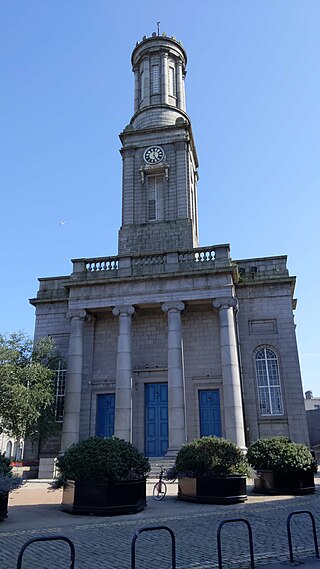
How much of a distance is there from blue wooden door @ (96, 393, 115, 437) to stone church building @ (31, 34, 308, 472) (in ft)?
0.16

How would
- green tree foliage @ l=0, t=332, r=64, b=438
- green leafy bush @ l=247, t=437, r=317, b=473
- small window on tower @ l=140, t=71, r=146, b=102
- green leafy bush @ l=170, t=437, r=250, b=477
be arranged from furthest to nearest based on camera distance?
1. small window on tower @ l=140, t=71, r=146, b=102
2. green tree foliage @ l=0, t=332, r=64, b=438
3. green leafy bush @ l=247, t=437, r=317, b=473
4. green leafy bush @ l=170, t=437, r=250, b=477

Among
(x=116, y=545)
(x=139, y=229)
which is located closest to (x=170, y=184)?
(x=139, y=229)

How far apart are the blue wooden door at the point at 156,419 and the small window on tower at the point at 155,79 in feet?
65.7

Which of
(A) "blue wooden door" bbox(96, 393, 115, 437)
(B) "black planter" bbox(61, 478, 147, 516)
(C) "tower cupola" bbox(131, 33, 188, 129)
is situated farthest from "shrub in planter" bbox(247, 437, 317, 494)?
(C) "tower cupola" bbox(131, 33, 188, 129)

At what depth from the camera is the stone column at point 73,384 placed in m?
20.0

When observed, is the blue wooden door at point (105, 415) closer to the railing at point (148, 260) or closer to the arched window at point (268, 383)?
the railing at point (148, 260)

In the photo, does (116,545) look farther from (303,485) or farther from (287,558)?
(303,485)

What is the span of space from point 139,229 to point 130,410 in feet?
36.3

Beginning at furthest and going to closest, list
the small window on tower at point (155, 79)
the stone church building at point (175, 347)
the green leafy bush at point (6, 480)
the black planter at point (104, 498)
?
the small window on tower at point (155, 79) < the stone church building at point (175, 347) < the black planter at point (104, 498) < the green leafy bush at point (6, 480)

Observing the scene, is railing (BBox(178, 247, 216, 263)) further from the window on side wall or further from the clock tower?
the window on side wall

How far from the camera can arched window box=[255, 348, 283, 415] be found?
21141 millimetres

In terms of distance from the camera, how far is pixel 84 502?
10.5 meters

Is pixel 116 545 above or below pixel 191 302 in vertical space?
below

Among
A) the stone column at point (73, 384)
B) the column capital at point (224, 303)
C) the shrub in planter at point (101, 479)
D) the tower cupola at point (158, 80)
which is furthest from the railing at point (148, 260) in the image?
the shrub in planter at point (101, 479)
